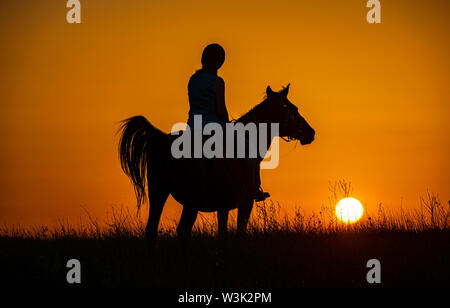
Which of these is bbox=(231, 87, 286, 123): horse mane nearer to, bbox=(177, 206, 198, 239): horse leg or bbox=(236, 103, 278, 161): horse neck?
bbox=(236, 103, 278, 161): horse neck

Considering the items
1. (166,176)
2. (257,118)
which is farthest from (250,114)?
(166,176)

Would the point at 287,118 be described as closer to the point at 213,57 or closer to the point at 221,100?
the point at 221,100

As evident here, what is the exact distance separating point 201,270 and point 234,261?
1.91 ft

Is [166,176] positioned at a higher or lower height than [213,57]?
lower

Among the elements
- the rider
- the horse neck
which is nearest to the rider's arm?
the rider

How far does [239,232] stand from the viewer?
31.5ft

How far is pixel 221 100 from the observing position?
9.14m

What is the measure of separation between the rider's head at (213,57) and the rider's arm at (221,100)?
0.27 metres

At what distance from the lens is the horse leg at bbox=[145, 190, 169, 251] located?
29.4 ft

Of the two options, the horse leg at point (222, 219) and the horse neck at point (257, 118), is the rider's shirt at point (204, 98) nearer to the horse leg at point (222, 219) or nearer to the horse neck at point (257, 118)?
the horse neck at point (257, 118)

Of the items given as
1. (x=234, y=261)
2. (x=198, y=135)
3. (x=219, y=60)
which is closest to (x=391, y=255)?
(x=234, y=261)

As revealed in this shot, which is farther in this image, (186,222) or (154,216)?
(186,222)

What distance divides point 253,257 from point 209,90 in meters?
2.82
